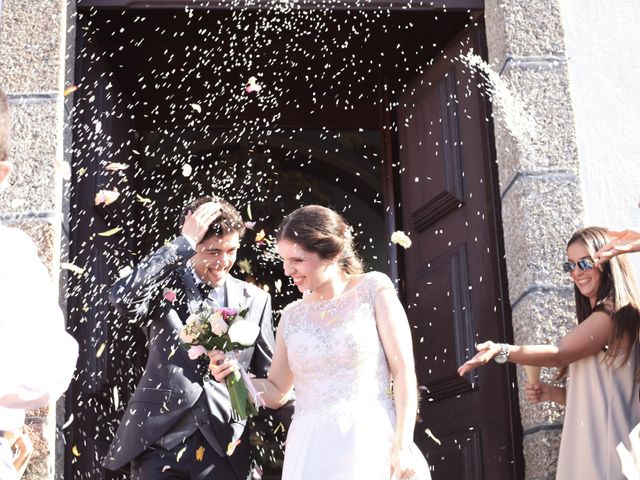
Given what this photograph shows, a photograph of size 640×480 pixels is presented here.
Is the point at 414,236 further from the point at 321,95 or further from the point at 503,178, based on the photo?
the point at 321,95

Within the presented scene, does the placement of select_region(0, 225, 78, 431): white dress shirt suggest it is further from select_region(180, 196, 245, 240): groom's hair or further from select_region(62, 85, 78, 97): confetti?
select_region(62, 85, 78, 97): confetti

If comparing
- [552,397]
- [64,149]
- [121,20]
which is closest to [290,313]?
[552,397]

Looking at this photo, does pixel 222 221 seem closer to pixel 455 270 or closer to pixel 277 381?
pixel 277 381

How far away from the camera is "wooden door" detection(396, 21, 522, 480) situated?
4.80 m

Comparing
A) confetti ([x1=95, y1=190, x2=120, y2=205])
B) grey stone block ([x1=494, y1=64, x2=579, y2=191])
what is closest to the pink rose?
Answer: confetti ([x1=95, y1=190, x2=120, y2=205])

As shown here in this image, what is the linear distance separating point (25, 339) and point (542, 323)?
3287mm

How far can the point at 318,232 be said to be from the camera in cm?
398

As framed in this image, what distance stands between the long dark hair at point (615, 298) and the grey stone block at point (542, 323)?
286mm

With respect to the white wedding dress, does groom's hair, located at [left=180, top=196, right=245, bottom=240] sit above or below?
above

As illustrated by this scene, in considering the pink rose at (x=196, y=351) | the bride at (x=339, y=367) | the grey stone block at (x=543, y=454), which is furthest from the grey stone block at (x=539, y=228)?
the pink rose at (x=196, y=351)

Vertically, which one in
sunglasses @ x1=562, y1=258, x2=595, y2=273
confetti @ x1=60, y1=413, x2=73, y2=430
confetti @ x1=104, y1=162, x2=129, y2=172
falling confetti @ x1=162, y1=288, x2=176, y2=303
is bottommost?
confetti @ x1=60, y1=413, x2=73, y2=430

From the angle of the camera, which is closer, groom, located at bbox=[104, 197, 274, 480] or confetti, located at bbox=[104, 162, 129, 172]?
groom, located at bbox=[104, 197, 274, 480]

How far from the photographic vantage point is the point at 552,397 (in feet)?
14.3

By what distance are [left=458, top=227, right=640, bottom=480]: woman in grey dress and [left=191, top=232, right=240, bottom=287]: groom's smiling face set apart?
3.77 ft
